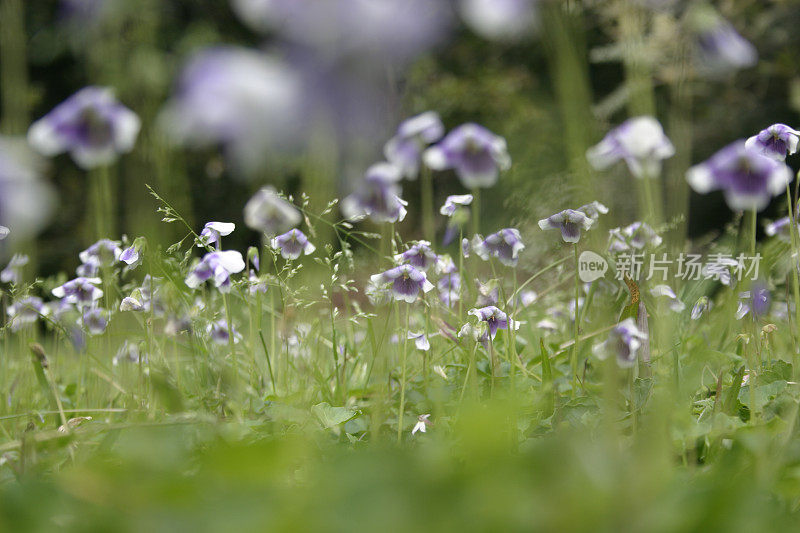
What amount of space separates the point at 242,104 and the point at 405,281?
27.9 inches

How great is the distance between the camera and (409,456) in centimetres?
53

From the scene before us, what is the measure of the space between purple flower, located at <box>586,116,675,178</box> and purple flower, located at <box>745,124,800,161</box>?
34cm

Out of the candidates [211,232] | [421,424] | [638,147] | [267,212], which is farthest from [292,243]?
[638,147]

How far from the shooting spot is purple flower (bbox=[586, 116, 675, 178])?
0.88m

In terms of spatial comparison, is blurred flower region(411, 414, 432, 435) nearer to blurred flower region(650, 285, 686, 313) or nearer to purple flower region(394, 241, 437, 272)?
purple flower region(394, 241, 437, 272)

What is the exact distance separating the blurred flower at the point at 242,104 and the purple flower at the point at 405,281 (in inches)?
24.3

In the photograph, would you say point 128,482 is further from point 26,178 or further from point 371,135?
point 371,135

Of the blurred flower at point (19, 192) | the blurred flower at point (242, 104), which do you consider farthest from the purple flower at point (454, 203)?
the blurred flower at point (19, 192)

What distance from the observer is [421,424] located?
1.15 m

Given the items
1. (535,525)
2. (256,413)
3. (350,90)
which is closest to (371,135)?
(350,90)

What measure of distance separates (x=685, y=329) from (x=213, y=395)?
1.18 meters

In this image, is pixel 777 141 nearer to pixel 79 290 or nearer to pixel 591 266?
pixel 591 266

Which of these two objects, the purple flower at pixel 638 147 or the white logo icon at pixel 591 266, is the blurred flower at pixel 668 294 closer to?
the white logo icon at pixel 591 266

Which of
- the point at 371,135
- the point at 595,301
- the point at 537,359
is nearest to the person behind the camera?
the point at 371,135
